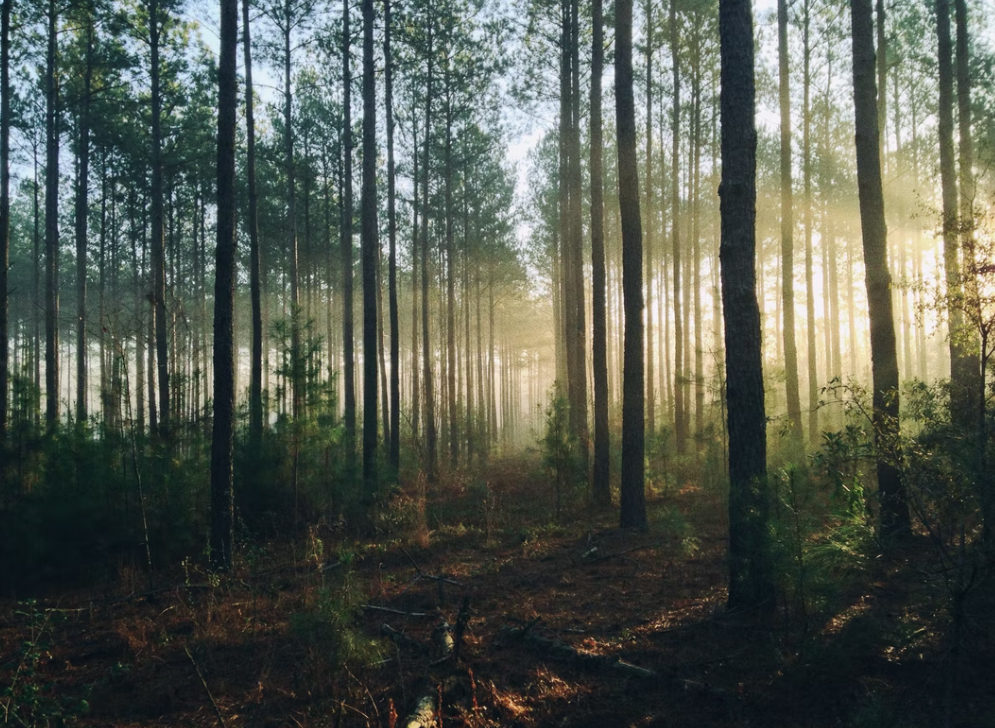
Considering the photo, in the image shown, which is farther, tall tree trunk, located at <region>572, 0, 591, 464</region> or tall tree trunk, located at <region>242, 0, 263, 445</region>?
tall tree trunk, located at <region>572, 0, 591, 464</region>

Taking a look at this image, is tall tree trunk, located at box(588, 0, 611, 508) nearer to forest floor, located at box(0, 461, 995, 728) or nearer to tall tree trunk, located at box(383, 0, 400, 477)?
forest floor, located at box(0, 461, 995, 728)

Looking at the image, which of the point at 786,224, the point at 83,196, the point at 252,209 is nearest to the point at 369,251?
the point at 252,209

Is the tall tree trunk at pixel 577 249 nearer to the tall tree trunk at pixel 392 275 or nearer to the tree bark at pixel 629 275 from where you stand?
the tree bark at pixel 629 275

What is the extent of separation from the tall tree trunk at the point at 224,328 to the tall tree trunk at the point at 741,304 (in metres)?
6.14

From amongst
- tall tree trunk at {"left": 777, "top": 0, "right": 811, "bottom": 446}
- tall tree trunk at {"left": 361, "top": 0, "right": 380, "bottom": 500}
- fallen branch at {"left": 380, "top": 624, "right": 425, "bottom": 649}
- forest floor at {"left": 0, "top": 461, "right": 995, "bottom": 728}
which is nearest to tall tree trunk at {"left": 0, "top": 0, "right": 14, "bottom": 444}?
forest floor at {"left": 0, "top": 461, "right": 995, "bottom": 728}

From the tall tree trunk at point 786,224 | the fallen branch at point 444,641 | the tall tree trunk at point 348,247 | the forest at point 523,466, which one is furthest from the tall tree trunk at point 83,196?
the tall tree trunk at point 786,224

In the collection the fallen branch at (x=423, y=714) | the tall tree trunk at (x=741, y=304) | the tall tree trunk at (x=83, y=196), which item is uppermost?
the tall tree trunk at (x=83, y=196)

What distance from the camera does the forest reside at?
4266mm

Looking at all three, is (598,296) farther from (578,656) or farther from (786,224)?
(578,656)

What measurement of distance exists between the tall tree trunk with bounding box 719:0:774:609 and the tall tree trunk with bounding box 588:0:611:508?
15.4 feet

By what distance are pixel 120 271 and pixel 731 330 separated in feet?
110

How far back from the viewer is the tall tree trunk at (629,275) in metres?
9.16

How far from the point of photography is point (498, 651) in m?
5.04

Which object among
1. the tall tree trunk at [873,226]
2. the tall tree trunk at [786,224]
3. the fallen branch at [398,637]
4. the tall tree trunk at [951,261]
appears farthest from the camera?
the tall tree trunk at [786,224]
